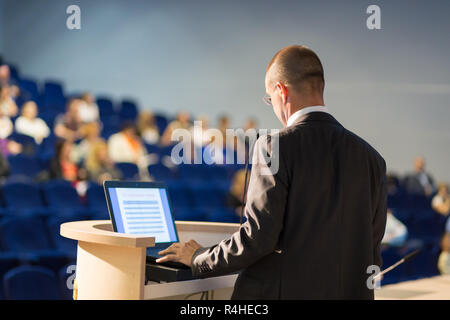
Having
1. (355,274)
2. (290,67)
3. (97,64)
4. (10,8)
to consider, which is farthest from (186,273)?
(10,8)

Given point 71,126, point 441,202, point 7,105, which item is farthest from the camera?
point 441,202

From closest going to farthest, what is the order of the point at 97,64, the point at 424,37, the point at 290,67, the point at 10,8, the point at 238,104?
1. the point at 290,67
2. the point at 424,37
3. the point at 238,104
4. the point at 97,64
5. the point at 10,8

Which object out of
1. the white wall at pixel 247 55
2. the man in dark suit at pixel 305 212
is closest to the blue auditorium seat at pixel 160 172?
the white wall at pixel 247 55

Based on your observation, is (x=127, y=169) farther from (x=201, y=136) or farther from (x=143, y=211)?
(x=143, y=211)

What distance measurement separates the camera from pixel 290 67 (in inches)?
44.8

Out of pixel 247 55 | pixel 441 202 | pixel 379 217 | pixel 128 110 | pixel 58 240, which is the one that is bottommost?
pixel 441 202

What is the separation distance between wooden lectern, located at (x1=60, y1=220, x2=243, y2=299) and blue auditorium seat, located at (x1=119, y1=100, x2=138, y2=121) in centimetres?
536

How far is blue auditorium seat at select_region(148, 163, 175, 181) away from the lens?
454 centimetres

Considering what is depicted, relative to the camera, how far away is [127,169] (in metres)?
4.51

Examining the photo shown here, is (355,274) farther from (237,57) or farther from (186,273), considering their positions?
(237,57)

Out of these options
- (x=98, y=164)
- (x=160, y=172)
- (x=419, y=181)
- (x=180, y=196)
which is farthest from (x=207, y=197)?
(x=419, y=181)

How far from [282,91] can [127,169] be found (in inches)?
138

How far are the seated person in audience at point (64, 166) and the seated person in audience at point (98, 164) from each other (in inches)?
2.9
